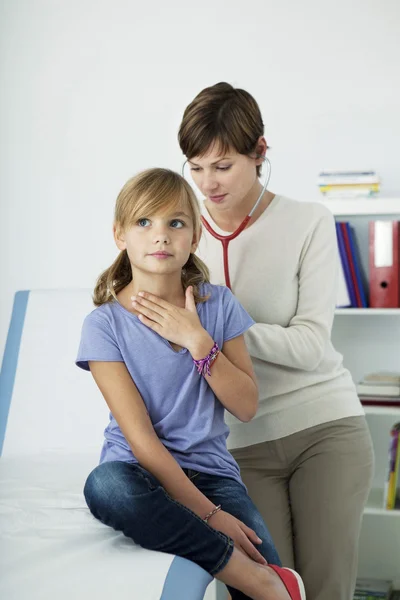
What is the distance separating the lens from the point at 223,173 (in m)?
1.55

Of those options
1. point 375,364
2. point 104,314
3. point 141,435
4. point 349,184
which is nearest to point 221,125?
point 104,314

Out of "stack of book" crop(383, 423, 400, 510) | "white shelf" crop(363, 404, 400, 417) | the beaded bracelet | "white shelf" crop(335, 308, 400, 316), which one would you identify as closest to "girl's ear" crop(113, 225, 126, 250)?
the beaded bracelet

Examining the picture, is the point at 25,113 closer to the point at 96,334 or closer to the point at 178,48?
the point at 178,48

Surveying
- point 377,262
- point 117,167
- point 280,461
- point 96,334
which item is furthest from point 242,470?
point 117,167

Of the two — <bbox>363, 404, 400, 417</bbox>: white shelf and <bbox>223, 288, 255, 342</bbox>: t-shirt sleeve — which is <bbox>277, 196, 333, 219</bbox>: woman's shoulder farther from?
<bbox>363, 404, 400, 417</bbox>: white shelf

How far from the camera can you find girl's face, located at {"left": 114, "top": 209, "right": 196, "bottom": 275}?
1.30 m

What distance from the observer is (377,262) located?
92.0 inches

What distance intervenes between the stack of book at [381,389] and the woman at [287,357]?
2.30ft

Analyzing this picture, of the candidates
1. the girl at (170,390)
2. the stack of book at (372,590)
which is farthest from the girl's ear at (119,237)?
the stack of book at (372,590)

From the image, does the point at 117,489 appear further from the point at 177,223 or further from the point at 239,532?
the point at 177,223

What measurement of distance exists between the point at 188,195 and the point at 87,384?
2.14 ft

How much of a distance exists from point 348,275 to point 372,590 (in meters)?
0.91

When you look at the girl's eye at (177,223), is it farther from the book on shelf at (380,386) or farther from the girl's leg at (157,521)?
the book on shelf at (380,386)

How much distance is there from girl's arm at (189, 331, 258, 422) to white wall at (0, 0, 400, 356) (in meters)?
1.34
